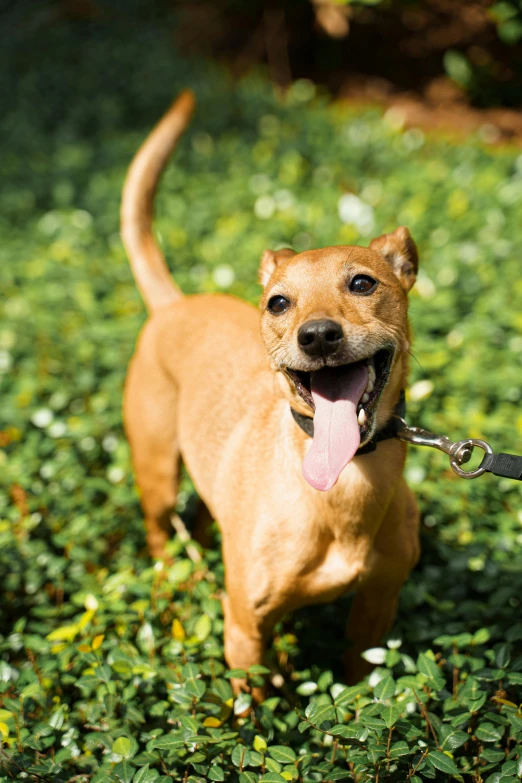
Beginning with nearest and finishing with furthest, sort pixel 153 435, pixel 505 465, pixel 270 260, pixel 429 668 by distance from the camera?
1. pixel 505 465
2. pixel 429 668
3. pixel 270 260
4. pixel 153 435

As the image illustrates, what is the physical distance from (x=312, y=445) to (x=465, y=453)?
551 mm

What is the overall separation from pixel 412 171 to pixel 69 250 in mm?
3855

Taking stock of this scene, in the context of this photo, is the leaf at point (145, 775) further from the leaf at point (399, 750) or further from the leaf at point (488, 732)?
the leaf at point (488, 732)

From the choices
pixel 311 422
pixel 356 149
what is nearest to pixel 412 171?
pixel 356 149

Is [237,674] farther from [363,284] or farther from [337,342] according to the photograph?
[363,284]

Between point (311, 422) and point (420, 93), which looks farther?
point (420, 93)

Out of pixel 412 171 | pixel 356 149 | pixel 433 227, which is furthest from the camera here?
pixel 356 149

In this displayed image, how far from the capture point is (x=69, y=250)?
6.80 m

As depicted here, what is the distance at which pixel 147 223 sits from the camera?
13.8ft

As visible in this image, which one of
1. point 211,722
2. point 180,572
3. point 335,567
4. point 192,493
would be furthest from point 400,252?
point 192,493

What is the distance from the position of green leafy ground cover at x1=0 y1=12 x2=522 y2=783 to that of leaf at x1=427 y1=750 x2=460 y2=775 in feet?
0.04

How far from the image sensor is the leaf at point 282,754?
2277 mm

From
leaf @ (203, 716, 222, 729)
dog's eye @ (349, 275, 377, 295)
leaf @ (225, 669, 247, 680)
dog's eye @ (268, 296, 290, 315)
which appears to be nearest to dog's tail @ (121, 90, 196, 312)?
dog's eye @ (268, 296, 290, 315)

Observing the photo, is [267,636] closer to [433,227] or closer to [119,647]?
[119,647]
